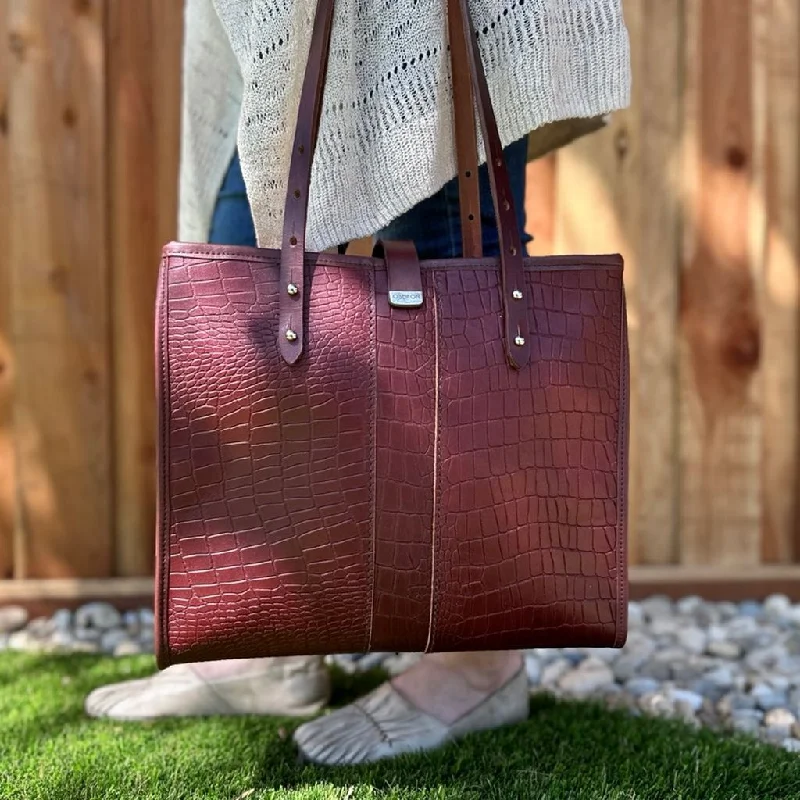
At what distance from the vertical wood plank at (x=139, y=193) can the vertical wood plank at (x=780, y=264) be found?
1334 mm

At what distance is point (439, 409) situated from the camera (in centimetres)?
103

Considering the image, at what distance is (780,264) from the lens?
6.89 feet

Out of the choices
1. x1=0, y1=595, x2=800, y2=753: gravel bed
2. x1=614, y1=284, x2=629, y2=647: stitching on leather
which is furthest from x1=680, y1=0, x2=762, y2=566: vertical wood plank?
x1=614, y1=284, x2=629, y2=647: stitching on leather

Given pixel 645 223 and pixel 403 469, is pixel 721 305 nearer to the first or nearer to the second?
pixel 645 223

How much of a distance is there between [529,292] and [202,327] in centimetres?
38

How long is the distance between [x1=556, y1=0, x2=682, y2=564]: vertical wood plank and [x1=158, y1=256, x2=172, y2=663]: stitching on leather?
1227 millimetres

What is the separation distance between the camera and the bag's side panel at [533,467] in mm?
1032

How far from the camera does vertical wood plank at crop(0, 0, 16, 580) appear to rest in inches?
75.2

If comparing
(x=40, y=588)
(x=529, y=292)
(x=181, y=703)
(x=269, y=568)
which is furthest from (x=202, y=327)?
(x=40, y=588)

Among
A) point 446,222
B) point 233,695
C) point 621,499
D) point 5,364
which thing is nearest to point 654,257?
point 446,222

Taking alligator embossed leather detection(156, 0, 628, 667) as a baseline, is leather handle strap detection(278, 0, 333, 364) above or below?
above

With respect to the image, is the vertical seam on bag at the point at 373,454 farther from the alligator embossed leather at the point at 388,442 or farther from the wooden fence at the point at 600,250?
the wooden fence at the point at 600,250

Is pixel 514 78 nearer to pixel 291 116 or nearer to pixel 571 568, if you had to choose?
pixel 291 116

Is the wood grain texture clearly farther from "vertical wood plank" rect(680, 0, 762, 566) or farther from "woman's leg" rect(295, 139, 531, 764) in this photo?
"woman's leg" rect(295, 139, 531, 764)
